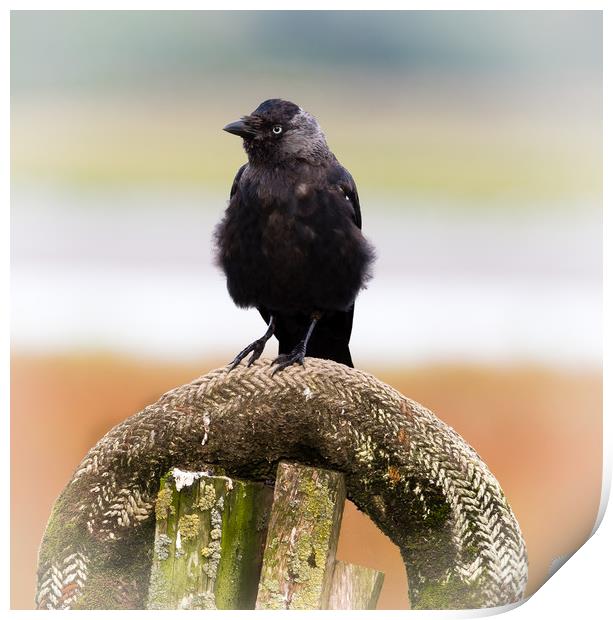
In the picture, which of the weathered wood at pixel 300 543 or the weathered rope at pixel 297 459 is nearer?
the weathered wood at pixel 300 543

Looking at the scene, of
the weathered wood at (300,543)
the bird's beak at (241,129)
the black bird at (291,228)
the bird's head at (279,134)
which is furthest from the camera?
the black bird at (291,228)

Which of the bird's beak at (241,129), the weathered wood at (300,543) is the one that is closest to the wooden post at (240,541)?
the weathered wood at (300,543)

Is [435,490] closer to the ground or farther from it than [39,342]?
closer to the ground

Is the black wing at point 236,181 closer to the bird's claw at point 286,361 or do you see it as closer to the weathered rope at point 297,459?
the bird's claw at point 286,361

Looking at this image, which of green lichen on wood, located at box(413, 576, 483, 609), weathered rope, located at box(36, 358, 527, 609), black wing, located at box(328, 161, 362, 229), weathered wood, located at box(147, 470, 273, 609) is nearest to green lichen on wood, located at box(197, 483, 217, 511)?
weathered wood, located at box(147, 470, 273, 609)

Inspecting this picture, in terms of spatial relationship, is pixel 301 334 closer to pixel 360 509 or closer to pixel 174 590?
pixel 360 509

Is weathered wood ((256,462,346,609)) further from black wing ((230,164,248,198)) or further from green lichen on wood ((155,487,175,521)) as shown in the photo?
black wing ((230,164,248,198))

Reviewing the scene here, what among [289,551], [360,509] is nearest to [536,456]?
[360,509]

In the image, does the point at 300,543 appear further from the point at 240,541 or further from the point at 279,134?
the point at 279,134
